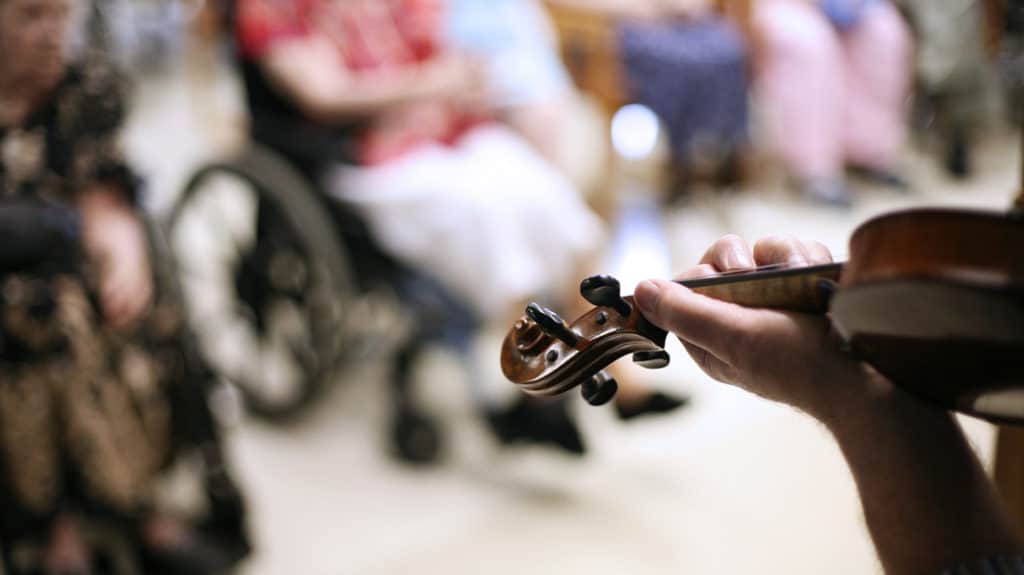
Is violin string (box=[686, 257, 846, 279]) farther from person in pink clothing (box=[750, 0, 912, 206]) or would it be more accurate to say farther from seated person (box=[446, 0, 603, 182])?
person in pink clothing (box=[750, 0, 912, 206])

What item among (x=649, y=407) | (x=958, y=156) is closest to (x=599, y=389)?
(x=649, y=407)

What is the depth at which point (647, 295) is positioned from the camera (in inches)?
19.4

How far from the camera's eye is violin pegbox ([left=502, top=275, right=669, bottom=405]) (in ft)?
1.74

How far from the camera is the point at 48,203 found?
42.8 inches

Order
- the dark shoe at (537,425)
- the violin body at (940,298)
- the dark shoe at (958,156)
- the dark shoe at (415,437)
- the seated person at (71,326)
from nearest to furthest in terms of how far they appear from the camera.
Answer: the violin body at (940,298) < the seated person at (71,326) < the dark shoe at (537,425) < the dark shoe at (415,437) < the dark shoe at (958,156)

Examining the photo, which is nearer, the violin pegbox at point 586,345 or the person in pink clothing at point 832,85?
the violin pegbox at point 586,345

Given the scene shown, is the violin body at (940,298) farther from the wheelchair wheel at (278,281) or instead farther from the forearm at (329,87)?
the forearm at (329,87)

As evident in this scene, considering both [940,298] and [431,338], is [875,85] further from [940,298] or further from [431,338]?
[940,298]

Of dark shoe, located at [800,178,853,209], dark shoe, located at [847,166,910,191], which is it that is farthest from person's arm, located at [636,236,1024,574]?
dark shoe, located at [847,166,910,191]

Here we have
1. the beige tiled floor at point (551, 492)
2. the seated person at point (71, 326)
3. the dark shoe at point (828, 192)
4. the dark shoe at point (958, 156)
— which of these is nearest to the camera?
the seated person at point (71, 326)

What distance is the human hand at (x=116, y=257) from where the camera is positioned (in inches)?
45.2

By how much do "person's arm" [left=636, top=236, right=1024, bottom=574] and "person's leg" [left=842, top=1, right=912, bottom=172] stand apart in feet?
7.88

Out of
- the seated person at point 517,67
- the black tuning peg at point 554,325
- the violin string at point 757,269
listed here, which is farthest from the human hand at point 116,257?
the violin string at point 757,269

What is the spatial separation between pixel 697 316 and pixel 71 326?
0.89 meters
